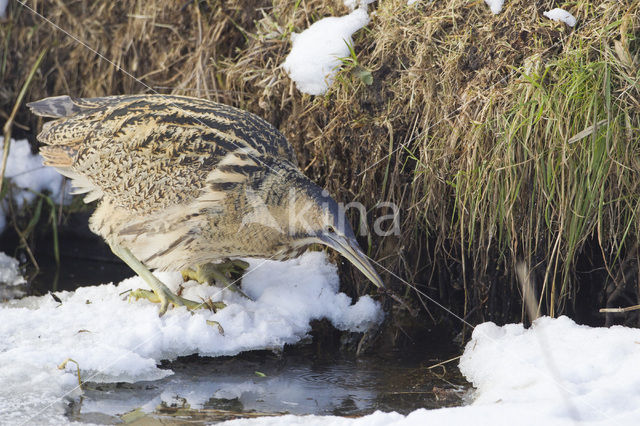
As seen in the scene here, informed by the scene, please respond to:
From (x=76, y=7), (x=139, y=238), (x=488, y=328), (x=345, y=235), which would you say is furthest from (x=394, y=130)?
(x=76, y=7)

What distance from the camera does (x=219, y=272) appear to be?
4.09 meters

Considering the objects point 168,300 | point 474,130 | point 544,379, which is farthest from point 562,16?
point 168,300

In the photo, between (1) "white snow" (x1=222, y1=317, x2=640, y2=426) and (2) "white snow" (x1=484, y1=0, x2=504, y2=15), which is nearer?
(1) "white snow" (x1=222, y1=317, x2=640, y2=426)

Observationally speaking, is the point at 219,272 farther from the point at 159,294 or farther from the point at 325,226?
the point at 325,226

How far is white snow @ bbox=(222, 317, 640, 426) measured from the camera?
2541 mm

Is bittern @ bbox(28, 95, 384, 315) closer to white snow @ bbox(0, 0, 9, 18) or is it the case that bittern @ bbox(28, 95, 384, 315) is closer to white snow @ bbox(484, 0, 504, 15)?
white snow @ bbox(484, 0, 504, 15)

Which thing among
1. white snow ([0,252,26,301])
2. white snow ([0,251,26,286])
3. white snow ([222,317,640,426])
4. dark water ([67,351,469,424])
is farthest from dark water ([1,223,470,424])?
white snow ([0,251,26,286])

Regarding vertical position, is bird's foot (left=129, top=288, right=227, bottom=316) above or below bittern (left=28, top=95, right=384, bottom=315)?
below

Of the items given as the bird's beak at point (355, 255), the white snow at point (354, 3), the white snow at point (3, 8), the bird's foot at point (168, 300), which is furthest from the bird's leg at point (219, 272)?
the white snow at point (3, 8)

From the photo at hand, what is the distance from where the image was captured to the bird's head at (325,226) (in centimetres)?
364

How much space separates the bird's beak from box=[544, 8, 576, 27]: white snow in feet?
4.58

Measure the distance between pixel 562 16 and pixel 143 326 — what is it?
2.40m

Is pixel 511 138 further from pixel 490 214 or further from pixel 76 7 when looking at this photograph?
pixel 76 7

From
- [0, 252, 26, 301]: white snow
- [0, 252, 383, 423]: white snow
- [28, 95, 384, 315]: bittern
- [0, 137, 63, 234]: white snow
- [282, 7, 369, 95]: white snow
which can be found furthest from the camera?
[0, 137, 63, 234]: white snow
